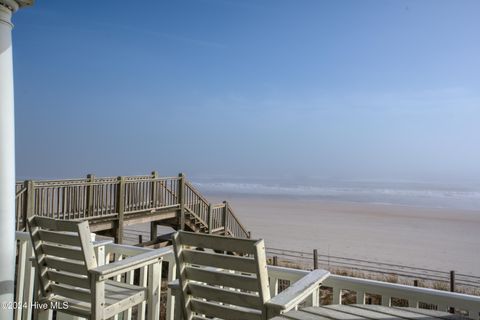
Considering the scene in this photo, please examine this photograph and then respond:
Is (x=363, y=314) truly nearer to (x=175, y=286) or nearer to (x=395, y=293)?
(x=395, y=293)

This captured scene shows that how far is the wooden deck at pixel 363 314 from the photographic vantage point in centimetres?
Result: 201

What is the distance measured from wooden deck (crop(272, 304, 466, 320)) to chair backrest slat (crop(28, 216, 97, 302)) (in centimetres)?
126

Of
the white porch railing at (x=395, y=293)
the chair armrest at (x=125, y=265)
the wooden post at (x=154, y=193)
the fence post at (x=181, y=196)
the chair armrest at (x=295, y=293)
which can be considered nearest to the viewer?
the chair armrest at (x=295, y=293)

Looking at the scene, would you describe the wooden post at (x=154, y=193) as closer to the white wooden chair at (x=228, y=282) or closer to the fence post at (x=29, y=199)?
the fence post at (x=29, y=199)

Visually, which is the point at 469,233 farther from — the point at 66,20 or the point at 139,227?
the point at 66,20

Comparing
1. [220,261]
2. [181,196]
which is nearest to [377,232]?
[181,196]

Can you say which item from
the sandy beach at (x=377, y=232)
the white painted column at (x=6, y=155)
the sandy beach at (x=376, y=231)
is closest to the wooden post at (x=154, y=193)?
the sandy beach at (x=376, y=231)

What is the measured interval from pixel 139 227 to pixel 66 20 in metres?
16.1

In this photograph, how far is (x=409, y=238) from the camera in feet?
63.4

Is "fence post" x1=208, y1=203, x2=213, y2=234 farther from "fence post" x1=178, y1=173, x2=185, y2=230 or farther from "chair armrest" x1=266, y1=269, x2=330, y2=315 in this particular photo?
"chair armrest" x1=266, y1=269, x2=330, y2=315

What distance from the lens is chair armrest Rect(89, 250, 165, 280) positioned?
2475mm

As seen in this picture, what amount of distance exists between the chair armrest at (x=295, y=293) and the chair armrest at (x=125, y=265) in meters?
1.05

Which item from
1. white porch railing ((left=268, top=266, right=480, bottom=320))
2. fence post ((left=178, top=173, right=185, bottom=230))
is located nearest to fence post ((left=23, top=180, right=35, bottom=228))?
fence post ((left=178, top=173, right=185, bottom=230))

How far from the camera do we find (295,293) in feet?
6.83
